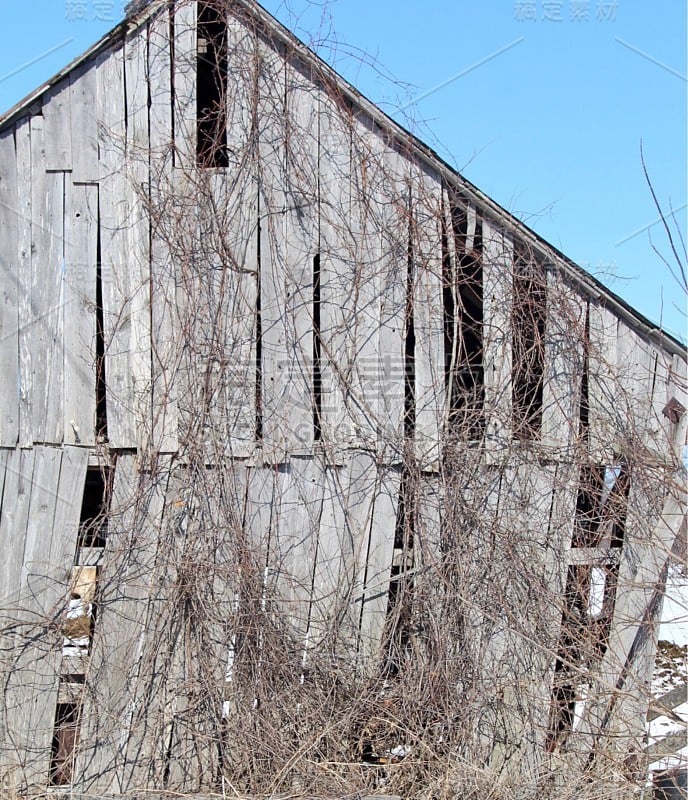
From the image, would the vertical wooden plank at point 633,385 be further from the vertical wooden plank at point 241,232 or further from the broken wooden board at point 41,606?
the broken wooden board at point 41,606

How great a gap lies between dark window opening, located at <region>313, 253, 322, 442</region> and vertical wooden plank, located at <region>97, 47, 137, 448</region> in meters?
1.36

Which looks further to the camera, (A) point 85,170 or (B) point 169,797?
(A) point 85,170

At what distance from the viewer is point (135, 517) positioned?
6.14 m

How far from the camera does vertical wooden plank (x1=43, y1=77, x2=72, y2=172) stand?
6.32 meters

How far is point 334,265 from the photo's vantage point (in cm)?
639

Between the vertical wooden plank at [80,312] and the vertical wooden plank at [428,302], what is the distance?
96.0 inches

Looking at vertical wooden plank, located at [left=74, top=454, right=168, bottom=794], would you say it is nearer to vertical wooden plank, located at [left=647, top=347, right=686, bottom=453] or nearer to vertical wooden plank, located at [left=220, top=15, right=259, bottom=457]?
vertical wooden plank, located at [left=220, top=15, right=259, bottom=457]

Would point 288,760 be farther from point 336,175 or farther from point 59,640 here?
point 336,175

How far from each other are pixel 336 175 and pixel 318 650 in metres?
3.58

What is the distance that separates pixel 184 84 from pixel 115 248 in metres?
1.38

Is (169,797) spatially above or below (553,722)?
below

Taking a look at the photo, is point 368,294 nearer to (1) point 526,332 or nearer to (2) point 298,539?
(1) point 526,332

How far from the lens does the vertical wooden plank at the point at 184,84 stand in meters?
6.37

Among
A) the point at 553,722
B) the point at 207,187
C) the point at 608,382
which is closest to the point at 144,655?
the point at 553,722
